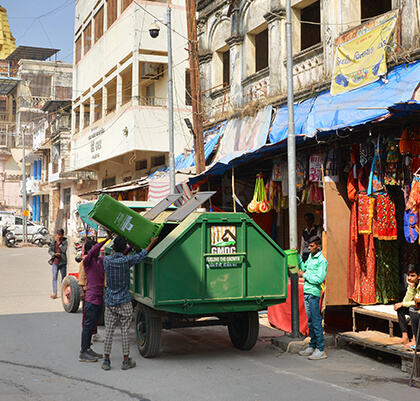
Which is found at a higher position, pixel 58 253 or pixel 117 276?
pixel 58 253

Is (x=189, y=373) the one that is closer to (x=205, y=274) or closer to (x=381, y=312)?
(x=205, y=274)

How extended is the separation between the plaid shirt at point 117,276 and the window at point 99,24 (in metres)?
21.0

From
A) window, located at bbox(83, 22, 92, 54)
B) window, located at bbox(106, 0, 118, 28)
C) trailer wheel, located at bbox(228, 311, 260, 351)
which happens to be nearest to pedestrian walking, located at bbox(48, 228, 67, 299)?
trailer wheel, located at bbox(228, 311, 260, 351)

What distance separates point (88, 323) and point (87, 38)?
23812mm

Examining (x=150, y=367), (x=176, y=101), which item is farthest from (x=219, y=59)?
(x=150, y=367)

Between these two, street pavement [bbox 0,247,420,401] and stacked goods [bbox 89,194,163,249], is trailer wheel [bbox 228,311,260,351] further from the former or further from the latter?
stacked goods [bbox 89,194,163,249]

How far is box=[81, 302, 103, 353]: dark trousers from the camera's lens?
758 cm

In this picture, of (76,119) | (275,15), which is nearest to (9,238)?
(76,119)

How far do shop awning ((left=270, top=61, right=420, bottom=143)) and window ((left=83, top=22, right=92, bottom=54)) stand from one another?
731 inches

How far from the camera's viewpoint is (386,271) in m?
9.11

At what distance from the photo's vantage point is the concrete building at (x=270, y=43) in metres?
11.6

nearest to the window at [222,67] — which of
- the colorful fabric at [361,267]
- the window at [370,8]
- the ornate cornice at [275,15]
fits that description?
the ornate cornice at [275,15]

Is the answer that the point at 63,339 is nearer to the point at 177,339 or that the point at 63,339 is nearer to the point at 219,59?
the point at 177,339

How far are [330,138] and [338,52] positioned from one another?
3104 mm
